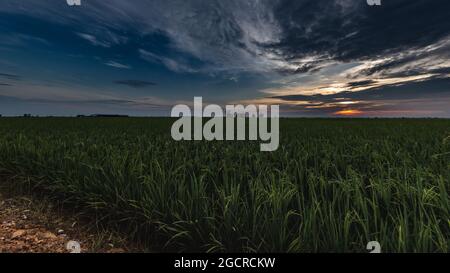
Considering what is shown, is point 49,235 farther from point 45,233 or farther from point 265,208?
point 265,208

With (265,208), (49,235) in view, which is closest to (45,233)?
(49,235)

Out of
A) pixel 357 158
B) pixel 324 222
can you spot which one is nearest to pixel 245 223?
pixel 324 222

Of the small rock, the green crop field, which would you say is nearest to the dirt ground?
the small rock

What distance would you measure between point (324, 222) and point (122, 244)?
89.5 inches

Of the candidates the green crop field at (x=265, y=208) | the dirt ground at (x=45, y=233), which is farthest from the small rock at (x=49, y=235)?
the green crop field at (x=265, y=208)

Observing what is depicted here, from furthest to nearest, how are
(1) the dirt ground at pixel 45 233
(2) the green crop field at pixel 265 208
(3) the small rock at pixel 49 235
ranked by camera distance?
1. (3) the small rock at pixel 49 235
2. (1) the dirt ground at pixel 45 233
3. (2) the green crop field at pixel 265 208

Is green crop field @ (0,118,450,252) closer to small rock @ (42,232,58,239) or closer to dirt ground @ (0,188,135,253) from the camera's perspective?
dirt ground @ (0,188,135,253)

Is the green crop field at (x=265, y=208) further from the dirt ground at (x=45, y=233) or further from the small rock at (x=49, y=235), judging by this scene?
the small rock at (x=49, y=235)

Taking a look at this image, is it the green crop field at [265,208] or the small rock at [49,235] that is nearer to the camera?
the green crop field at [265,208]

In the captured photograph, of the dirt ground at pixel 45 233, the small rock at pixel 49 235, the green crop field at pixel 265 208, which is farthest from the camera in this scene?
the small rock at pixel 49 235

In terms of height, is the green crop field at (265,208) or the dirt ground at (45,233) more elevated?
the green crop field at (265,208)

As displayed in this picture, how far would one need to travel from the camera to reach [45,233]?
3.42m

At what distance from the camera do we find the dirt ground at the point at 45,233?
120 inches
